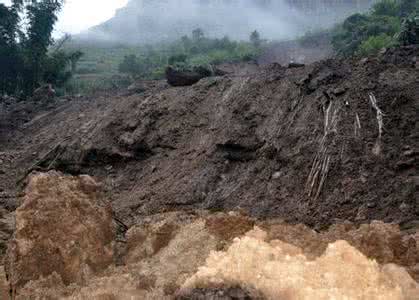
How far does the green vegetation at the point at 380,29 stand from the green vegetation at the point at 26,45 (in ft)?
33.5

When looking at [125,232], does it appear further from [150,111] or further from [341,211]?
[150,111]

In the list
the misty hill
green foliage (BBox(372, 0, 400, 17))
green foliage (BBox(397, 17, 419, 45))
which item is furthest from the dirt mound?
the misty hill

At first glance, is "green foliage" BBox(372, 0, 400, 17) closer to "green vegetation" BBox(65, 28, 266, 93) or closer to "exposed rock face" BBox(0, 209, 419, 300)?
"green vegetation" BBox(65, 28, 266, 93)

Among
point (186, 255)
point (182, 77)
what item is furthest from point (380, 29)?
point (186, 255)

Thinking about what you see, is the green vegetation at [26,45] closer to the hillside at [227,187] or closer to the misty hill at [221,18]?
the hillside at [227,187]

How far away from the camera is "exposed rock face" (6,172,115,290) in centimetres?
530

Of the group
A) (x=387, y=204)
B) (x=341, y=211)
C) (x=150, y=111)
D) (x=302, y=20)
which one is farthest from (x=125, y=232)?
(x=302, y=20)

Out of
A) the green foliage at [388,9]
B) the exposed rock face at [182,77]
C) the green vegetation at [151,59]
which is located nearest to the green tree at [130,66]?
the green vegetation at [151,59]

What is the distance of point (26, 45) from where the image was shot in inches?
738

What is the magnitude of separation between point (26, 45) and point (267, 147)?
13.8 meters

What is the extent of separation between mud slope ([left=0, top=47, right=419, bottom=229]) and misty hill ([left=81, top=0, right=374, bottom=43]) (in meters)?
37.5

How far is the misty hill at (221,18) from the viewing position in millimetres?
50219

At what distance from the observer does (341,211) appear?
6.01 metres

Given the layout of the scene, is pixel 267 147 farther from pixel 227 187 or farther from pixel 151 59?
pixel 151 59
